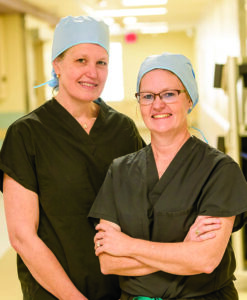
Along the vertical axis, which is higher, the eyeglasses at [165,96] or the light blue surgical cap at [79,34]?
the light blue surgical cap at [79,34]

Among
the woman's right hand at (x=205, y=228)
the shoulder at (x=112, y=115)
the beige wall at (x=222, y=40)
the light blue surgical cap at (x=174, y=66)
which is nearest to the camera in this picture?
the woman's right hand at (x=205, y=228)

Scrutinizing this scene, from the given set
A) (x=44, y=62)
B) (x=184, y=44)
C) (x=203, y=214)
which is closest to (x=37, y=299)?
(x=203, y=214)

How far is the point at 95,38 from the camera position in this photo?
1.59 m

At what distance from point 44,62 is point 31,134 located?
731 centimetres

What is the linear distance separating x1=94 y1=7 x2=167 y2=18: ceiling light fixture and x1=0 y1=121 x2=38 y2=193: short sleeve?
7681mm

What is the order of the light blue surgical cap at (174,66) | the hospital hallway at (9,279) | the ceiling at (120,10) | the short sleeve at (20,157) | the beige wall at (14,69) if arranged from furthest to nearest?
1. the beige wall at (14,69)
2. the ceiling at (120,10)
3. the hospital hallway at (9,279)
4. the short sleeve at (20,157)
5. the light blue surgical cap at (174,66)

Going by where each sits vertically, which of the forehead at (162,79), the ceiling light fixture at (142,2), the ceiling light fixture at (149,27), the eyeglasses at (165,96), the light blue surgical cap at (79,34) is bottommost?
the eyeglasses at (165,96)

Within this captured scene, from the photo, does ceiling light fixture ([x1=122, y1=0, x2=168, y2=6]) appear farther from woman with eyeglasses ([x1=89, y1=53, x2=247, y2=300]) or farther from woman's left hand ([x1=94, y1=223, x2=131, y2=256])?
woman's left hand ([x1=94, y1=223, x2=131, y2=256])

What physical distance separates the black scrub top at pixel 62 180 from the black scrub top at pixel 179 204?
17cm

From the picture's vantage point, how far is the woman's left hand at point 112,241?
4.22 feet

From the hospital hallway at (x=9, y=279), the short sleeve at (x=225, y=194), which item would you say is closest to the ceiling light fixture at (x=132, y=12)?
the hospital hallway at (x=9, y=279)

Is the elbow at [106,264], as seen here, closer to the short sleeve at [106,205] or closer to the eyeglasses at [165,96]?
the short sleeve at [106,205]

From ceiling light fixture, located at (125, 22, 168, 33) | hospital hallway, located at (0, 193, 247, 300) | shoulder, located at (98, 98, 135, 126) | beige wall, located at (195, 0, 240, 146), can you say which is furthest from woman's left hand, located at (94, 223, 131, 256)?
ceiling light fixture, located at (125, 22, 168, 33)

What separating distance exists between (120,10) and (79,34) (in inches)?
300
